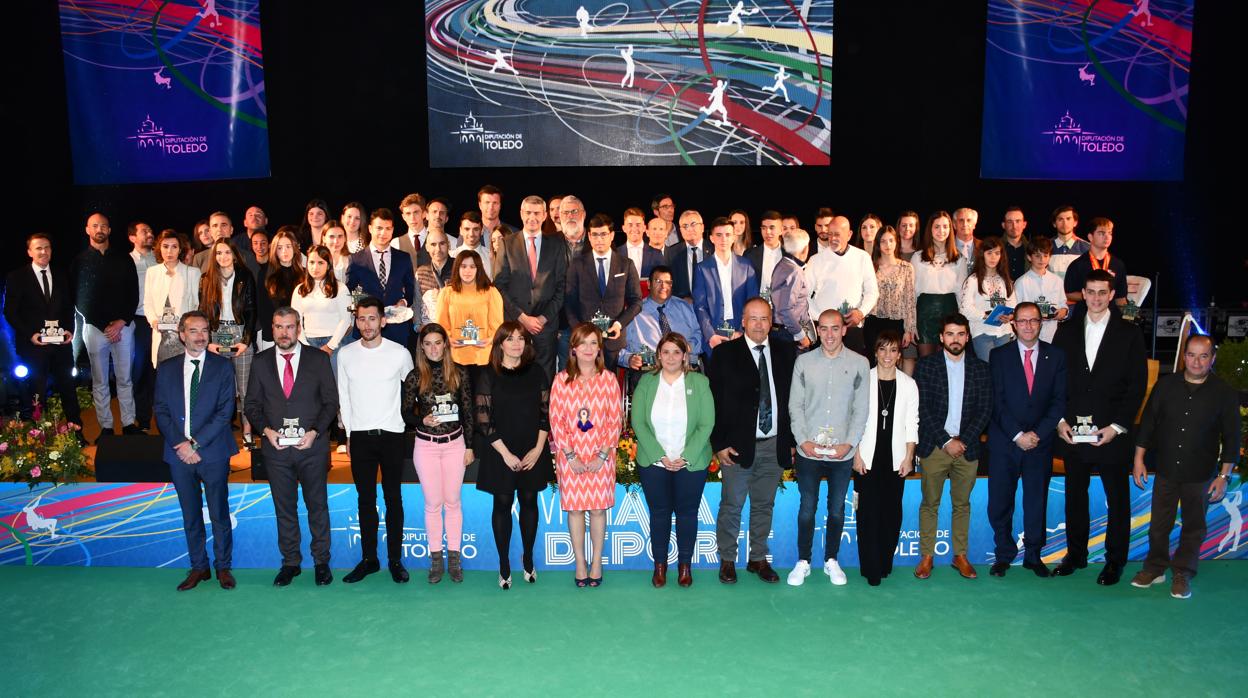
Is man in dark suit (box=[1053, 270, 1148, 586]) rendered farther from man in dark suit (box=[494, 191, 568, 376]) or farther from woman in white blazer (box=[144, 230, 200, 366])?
woman in white blazer (box=[144, 230, 200, 366])

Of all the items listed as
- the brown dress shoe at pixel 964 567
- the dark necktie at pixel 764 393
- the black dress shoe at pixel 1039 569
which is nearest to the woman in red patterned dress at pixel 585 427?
the dark necktie at pixel 764 393

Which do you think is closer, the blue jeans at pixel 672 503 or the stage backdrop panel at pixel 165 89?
the blue jeans at pixel 672 503

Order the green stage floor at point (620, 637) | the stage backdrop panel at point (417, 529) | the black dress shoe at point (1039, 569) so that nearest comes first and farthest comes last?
1. the green stage floor at point (620, 637)
2. the black dress shoe at point (1039, 569)
3. the stage backdrop panel at point (417, 529)

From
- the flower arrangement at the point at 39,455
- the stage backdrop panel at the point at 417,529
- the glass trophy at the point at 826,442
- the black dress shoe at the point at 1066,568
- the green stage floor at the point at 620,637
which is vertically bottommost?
the green stage floor at the point at 620,637

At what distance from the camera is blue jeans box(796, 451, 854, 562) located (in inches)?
198

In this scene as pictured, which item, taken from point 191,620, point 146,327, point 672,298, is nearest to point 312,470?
point 191,620

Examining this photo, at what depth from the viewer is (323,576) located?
5141mm

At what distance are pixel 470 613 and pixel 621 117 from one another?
17.0 feet

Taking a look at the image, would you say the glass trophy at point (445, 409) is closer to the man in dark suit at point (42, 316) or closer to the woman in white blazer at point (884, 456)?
the woman in white blazer at point (884, 456)

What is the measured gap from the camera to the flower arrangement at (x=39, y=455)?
5418mm

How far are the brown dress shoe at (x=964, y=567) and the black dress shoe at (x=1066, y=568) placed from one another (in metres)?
0.47

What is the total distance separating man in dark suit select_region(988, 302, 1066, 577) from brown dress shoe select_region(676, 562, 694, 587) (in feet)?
5.59

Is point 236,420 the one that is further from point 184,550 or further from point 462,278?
point 462,278

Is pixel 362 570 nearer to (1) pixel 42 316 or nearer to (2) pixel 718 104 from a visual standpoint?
(1) pixel 42 316
